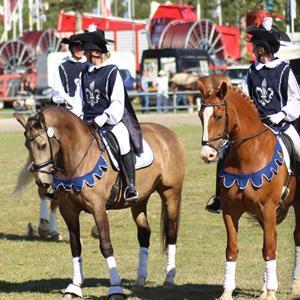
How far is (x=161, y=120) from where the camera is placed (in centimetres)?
3266

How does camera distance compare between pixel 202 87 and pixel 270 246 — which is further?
pixel 270 246

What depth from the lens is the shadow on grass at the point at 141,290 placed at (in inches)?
366

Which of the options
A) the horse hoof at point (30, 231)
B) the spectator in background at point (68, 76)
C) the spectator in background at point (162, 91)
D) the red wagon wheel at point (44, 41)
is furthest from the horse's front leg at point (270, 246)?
the red wagon wheel at point (44, 41)

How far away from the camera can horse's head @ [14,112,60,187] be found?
8.63 metres

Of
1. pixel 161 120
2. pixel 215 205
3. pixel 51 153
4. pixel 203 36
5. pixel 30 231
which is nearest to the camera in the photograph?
pixel 51 153

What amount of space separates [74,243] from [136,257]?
8.70ft

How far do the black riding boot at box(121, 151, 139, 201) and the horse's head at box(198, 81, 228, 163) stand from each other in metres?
1.46

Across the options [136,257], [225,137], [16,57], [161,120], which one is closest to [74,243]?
[225,137]

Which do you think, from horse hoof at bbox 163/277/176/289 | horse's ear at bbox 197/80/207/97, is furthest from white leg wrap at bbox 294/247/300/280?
horse's ear at bbox 197/80/207/97

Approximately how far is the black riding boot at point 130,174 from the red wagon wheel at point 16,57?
146 feet

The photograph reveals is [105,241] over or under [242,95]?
under

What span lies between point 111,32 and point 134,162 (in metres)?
45.9

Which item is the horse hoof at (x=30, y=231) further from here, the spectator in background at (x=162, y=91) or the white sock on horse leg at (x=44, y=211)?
the spectator in background at (x=162, y=91)

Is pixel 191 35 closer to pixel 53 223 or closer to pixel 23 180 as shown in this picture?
pixel 53 223
